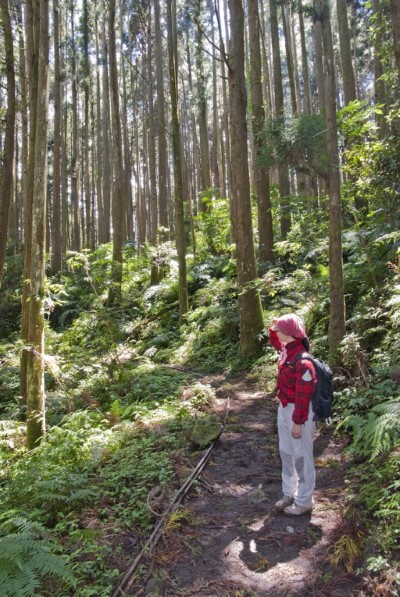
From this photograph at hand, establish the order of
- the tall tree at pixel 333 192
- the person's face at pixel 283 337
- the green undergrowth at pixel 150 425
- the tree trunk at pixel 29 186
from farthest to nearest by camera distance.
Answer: the tree trunk at pixel 29 186 < the tall tree at pixel 333 192 < the person's face at pixel 283 337 < the green undergrowth at pixel 150 425

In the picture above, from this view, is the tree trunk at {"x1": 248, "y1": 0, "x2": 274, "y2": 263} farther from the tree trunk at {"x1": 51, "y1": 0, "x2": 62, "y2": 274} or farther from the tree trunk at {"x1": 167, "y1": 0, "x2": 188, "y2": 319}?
the tree trunk at {"x1": 51, "y1": 0, "x2": 62, "y2": 274}

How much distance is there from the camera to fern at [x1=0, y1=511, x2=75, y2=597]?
8.97ft

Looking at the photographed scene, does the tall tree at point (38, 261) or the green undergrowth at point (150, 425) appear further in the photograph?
the tall tree at point (38, 261)

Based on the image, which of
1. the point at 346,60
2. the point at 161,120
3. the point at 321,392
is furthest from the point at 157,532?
the point at 161,120

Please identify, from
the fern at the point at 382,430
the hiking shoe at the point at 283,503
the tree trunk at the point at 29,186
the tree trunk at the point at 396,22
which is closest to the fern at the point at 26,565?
the hiking shoe at the point at 283,503

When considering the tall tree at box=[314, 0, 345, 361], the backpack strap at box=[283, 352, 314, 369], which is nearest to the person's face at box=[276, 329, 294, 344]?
the backpack strap at box=[283, 352, 314, 369]

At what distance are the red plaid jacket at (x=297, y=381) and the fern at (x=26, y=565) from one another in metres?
2.11

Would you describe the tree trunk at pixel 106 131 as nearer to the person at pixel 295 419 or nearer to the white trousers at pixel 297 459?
the person at pixel 295 419

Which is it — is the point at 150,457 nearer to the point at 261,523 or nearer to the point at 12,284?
the point at 261,523

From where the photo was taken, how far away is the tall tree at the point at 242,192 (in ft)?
29.9

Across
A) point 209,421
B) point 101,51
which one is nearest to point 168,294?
point 209,421

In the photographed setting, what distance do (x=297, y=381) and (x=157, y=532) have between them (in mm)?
1698

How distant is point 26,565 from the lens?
2920 mm

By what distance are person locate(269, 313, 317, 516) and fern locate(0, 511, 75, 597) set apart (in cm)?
197
